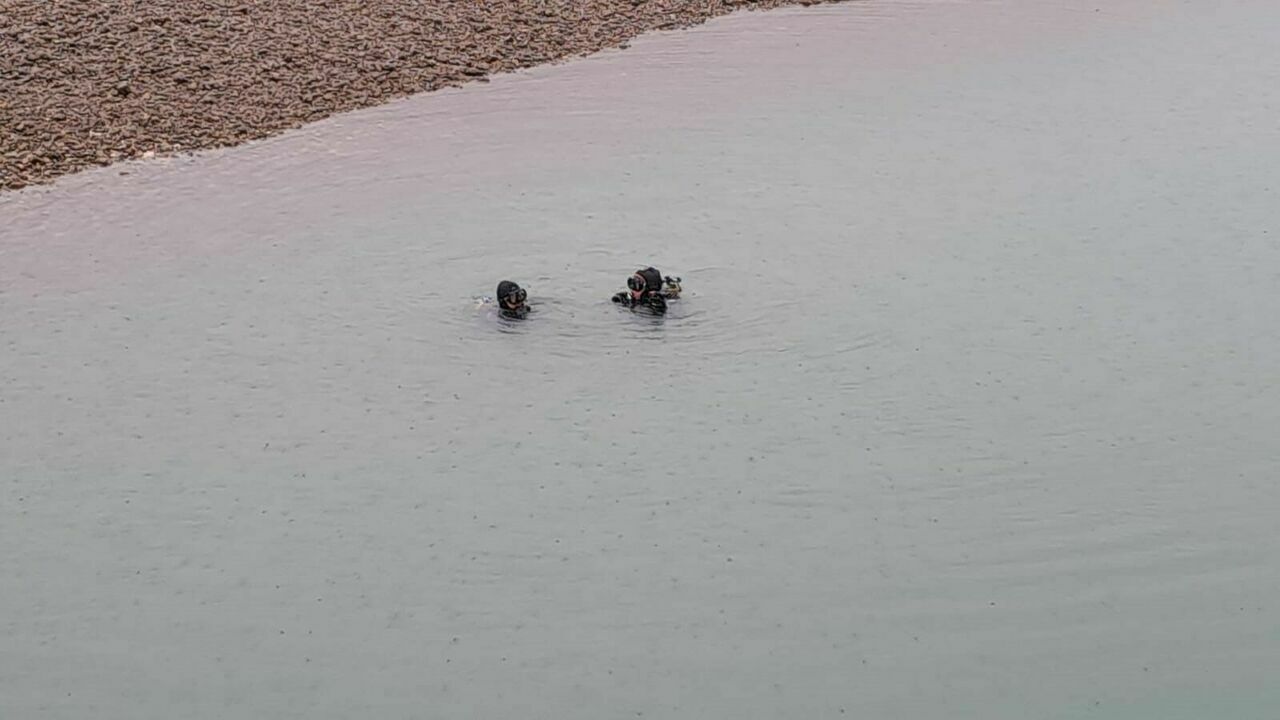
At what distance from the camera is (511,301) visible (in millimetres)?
18953

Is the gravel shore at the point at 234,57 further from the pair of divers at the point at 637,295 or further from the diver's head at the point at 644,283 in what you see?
the diver's head at the point at 644,283

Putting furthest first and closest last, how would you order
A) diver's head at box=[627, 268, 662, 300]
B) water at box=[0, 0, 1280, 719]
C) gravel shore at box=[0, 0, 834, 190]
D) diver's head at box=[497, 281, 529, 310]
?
1. gravel shore at box=[0, 0, 834, 190]
2. diver's head at box=[497, 281, 529, 310]
3. diver's head at box=[627, 268, 662, 300]
4. water at box=[0, 0, 1280, 719]

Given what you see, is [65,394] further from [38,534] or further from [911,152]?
[911,152]

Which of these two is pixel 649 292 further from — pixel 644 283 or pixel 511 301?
pixel 511 301

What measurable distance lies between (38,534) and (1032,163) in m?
13.8

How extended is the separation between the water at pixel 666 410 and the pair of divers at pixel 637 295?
0.74ft

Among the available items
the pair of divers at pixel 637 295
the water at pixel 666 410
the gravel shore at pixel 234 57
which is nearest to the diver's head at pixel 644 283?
the pair of divers at pixel 637 295

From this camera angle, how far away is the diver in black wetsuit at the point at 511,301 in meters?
18.9

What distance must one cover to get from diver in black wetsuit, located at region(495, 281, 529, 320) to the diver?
3.45ft

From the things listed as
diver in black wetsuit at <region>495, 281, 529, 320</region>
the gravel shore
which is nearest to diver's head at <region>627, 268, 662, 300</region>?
diver in black wetsuit at <region>495, 281, 529, 320</region>

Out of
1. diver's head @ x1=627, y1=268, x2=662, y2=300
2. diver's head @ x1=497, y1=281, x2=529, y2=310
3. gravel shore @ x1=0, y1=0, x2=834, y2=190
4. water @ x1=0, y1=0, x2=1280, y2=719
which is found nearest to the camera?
water @ x1=0, y1=0, x2=1280, y2=719

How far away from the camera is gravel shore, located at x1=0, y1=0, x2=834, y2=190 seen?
75.4 feet

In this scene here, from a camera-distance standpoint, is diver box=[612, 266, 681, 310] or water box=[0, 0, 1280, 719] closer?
water box=[0, 0, 1280, 719]

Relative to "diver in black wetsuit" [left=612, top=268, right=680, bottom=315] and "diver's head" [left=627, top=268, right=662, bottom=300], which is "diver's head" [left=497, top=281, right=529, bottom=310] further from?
"diver's head" [left=627, top=268, right=662, bottom=300]
